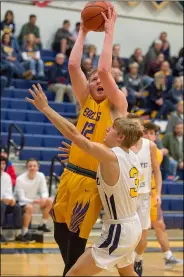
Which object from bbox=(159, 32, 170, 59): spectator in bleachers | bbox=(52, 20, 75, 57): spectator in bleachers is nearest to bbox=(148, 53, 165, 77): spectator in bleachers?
bbox=(159, 32, 170, 59): spectator in bleachers

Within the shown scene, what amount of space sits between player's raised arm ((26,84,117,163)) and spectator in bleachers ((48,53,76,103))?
11.0m

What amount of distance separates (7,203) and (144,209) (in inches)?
142

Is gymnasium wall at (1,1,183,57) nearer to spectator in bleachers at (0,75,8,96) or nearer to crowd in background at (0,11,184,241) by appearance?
crowd in background at (0,11,184,241)

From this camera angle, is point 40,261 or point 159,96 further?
point 159,96

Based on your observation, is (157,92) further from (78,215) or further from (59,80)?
(78,215)

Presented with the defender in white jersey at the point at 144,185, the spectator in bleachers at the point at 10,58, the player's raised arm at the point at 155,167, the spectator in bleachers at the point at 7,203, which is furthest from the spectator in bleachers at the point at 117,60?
the defender in white jersey at the point at 144,185

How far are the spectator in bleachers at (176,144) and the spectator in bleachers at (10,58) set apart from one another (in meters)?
3.57

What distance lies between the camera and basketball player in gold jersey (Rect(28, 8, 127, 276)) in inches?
213

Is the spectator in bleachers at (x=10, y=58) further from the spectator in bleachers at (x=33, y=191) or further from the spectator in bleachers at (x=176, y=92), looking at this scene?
the spectator in bleachers at (x=33, y=191)

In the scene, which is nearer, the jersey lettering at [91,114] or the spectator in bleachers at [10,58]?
the jersey lettering at [91,114]

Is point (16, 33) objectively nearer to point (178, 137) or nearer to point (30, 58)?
point (30, 58)

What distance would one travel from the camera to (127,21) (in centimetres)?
1933

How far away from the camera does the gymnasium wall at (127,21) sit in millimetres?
18062

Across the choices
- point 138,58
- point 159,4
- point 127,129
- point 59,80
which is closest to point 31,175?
point 59,80
